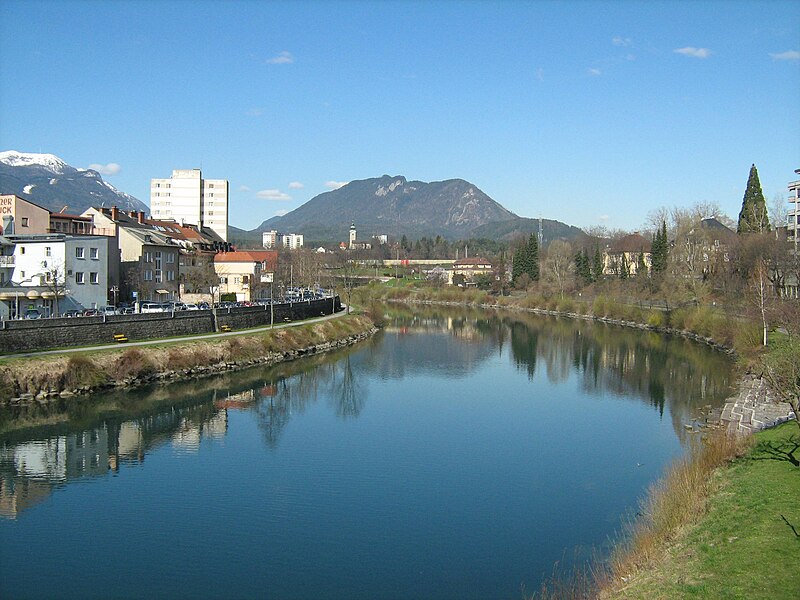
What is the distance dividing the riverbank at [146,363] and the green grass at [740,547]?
2009 cm

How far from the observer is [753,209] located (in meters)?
54.0

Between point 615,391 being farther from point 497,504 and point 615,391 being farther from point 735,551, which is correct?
point 735,551

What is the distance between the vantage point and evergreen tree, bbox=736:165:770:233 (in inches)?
2117

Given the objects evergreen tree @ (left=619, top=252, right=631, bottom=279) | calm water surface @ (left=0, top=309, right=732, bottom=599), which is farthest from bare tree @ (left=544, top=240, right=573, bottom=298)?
calm water surface @ (left=0, top=309, right=732, bottom=599)

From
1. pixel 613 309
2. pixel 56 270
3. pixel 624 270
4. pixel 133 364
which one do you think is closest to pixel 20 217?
pixel 56 270

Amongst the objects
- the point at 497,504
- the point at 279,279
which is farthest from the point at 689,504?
the point at 279,279

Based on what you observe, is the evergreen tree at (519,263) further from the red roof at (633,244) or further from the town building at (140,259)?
the town building at (140,259)

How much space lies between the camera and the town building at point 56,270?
3281cm

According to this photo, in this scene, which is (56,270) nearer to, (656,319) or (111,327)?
(111,327)

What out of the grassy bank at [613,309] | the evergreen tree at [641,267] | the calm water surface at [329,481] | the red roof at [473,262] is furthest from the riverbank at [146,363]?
the red roof at [473,262]

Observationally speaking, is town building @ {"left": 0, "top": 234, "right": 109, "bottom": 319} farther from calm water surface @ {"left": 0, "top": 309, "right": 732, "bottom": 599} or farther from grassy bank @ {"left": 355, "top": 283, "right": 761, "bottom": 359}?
grassy bank @ {"left": 355, "top": 283, "right": 761, "bottom": 359}

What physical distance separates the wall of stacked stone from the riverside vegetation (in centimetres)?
2135

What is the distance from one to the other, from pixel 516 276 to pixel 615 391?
50.6 m

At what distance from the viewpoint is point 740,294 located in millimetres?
44375
